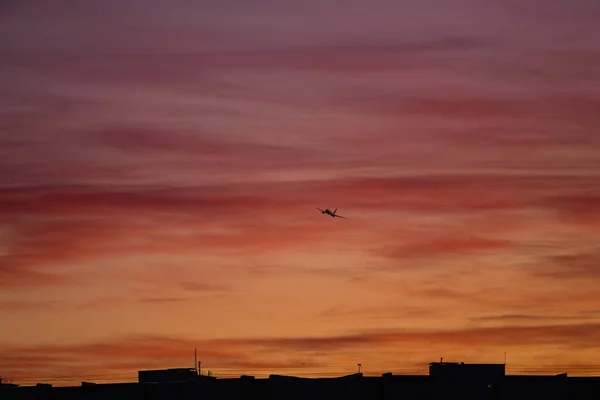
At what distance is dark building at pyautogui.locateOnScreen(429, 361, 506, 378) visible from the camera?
172 meters

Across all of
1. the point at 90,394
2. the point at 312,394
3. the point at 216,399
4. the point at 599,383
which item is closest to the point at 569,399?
the point at 599,383

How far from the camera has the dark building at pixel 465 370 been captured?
172 meters

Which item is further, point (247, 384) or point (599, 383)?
point (247, 384)

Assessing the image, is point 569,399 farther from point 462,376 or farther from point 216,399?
point 216,399

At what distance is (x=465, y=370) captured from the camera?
577 ft

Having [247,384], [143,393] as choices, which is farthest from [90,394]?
[247,384]

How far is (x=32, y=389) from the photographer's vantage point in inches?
7372

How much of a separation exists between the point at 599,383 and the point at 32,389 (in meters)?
69.6

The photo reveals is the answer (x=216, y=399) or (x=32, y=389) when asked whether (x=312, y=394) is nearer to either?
(x=216, y=399)

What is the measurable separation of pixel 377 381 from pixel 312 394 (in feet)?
24.8

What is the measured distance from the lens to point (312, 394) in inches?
6816

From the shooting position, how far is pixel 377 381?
17288cm

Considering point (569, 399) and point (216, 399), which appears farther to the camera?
point (216, 399)

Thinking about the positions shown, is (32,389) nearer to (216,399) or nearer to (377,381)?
(216,399)
